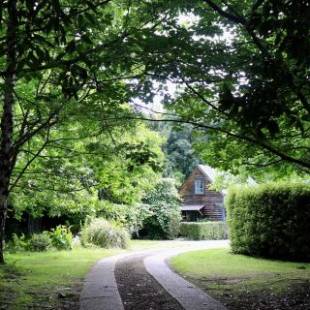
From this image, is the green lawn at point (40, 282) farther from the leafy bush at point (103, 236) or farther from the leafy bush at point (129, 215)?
the leafy bush at point (129, 215)

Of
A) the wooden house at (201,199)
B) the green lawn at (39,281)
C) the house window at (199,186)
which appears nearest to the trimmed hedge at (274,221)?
the green lawn at (39,281)

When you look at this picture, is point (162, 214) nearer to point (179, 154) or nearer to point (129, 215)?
point (129, 215)

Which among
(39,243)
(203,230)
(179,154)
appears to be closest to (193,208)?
(203,230)

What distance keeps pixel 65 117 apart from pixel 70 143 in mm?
3748

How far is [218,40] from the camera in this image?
791 cm

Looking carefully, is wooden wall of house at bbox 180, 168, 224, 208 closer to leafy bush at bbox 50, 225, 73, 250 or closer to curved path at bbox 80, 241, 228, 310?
leafy bush at bbox 50, 225, 73, 250

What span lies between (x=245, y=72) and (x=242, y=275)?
9196 mm

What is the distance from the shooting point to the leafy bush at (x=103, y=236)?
28.0m

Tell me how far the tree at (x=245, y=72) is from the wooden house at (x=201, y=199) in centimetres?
4073

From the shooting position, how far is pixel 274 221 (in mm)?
20109

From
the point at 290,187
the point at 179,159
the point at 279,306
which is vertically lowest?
the point at 279,306

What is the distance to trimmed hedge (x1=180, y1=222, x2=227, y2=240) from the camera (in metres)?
41.2

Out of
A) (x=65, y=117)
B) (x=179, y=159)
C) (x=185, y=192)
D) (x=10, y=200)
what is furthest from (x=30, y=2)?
(x=179, y=159)

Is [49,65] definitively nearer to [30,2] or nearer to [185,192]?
[30,2]
